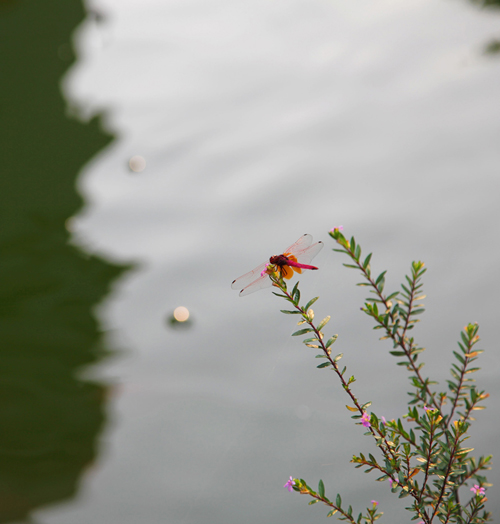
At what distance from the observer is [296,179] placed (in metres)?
1.65

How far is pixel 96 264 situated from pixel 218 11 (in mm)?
1397

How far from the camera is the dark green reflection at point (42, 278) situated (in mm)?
1241

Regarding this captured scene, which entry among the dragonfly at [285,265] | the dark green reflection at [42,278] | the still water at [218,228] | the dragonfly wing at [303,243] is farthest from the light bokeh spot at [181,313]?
the dragonfly wing at [303,243]

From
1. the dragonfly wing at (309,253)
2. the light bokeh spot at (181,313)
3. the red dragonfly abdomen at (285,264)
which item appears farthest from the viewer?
the light bokeh spot at (181,313)

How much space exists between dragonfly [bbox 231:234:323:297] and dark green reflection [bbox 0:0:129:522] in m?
0.79

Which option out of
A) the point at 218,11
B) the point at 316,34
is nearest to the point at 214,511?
the point at 316,34

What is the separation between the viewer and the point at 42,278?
1662mm

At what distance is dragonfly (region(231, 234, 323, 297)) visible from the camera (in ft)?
2.33

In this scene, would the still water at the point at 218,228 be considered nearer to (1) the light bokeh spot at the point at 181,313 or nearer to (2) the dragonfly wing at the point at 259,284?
(1) the light bokeh spot at the point at 181,313

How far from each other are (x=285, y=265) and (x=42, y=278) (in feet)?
4.18

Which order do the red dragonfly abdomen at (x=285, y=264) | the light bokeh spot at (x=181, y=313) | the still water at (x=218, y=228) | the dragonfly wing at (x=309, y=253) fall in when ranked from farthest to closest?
1. the light bokeh spot at (x=181, y=313)
2. the still water at (x=218, y=228)
3. the dragonfly wing at (x=309, y=253)
4. the red dragonfly abdomen at (x=285, y=264)

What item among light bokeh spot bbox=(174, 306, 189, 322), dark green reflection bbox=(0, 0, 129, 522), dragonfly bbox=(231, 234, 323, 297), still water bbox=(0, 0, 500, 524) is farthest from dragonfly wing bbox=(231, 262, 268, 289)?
dark green reflection bbox=(0, 0, 129, 522)

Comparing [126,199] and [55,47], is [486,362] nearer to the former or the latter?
[126,199]

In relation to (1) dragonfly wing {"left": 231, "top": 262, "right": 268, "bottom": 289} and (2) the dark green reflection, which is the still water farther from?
(1) dragonfly wing {"left": 231, "top": 262, "right": 268, "bottom": 289}
